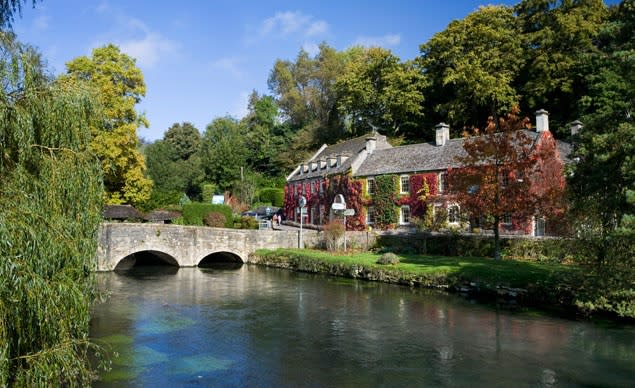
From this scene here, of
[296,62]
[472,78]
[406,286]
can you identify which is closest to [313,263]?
[406,286]

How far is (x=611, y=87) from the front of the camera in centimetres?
3728

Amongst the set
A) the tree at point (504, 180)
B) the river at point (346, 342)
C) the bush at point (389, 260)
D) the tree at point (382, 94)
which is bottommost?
the river at point (346, 342)

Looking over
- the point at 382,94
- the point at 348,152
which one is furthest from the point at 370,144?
the point at 382,94

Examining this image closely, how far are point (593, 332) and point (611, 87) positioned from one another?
27078 millimetres

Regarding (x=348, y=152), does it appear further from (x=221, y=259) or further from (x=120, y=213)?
(x=120, y=213)

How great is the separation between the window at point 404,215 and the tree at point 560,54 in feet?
53.2

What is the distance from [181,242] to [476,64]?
31130 millimetres

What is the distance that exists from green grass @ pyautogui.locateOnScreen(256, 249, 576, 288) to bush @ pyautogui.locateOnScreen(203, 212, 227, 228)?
40.6 feet

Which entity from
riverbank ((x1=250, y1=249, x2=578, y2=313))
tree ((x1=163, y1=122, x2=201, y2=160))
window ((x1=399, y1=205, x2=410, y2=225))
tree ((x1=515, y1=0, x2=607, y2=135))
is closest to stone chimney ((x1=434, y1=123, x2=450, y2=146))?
window ((x1=399, y1=205, x2=410, y2=225))

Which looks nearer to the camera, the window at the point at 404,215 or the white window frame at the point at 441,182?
the white window frame at the point at 441,182

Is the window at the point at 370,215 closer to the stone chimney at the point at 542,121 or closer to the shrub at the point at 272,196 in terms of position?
the stone chimney at the point at 542,121

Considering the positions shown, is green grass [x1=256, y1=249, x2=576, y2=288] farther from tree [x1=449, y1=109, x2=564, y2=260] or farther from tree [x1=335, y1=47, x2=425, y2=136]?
tree [x1=335, y1=47, x2=425, y2=136]

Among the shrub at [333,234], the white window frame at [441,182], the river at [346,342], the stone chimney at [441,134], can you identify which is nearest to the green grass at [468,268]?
the river at [346,342]

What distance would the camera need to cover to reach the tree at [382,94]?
5306 centimetres
